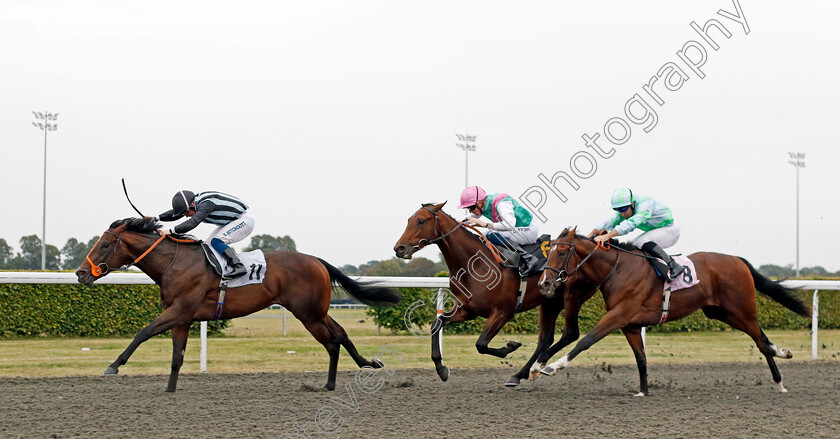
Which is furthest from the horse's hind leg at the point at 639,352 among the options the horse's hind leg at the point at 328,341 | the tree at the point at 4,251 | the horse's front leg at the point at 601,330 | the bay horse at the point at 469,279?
the tree at the point at 4,251

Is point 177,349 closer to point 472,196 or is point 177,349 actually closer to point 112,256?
point 112,256

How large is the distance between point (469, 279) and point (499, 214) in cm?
68

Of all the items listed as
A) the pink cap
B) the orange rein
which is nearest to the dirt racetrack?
the orange rein

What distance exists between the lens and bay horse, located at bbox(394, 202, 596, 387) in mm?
6602

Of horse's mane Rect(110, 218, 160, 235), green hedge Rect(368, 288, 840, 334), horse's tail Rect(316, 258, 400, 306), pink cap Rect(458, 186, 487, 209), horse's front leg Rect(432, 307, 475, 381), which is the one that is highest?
pink cap Rect(458, 186, 487, 209)

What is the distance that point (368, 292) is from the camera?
771cm

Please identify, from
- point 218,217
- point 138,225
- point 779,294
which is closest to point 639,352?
point 779,294

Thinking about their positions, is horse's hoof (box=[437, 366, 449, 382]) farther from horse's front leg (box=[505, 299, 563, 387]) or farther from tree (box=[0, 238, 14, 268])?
tree (box=[0, 238, 14, 268])

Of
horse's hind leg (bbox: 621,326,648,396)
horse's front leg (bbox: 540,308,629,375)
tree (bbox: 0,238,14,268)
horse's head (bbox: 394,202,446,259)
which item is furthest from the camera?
tree (bbox: 0,238,14,268)

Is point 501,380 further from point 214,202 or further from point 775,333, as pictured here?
point 775,333

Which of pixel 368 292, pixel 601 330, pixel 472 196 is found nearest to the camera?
pixel 601 330

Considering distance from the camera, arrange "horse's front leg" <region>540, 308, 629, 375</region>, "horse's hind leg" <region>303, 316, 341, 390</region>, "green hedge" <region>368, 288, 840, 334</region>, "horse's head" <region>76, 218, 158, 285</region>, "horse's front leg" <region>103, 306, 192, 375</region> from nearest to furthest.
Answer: "horse's front leg" <region>540, 308, 629, 375</region> → "horse's front leg" <region>103, 306, 192, 375</region> → "horse's head" <region>76, 218, 158, 285</region> → "horse's hind leg" <region>303, 316, 341, 390</region> → "green hedge" <region>368, 288, 840, 334</region>

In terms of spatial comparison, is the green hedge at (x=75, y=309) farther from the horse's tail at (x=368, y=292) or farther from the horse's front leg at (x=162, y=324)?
the horse's front leg at (x=162, y=324)

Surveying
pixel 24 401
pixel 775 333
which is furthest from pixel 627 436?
pixel 775 333
